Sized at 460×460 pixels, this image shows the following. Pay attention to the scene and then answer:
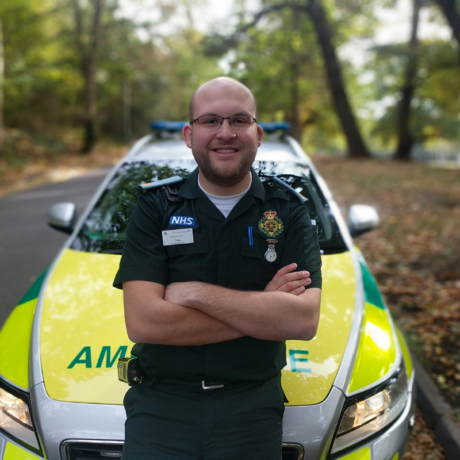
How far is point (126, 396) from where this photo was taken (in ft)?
5.83

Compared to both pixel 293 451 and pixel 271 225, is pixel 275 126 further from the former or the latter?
pixel 293 451

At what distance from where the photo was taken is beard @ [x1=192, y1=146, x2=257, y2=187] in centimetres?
178

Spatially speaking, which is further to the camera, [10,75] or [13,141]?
[13,141]

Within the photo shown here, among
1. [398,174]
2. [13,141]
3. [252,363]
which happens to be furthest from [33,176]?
[252,363]

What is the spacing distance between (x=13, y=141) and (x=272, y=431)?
A: 2186 centimetres

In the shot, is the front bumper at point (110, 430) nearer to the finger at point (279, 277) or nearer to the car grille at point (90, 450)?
the car grille at point (90, 450)

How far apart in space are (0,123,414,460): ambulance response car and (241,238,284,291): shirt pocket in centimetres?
4

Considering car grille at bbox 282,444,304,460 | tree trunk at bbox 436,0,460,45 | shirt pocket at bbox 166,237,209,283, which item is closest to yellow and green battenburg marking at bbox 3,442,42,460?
shirt pocket at bbox 166,237,209,283

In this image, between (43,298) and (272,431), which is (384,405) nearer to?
(272,431)

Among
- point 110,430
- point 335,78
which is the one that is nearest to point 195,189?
point 110,430

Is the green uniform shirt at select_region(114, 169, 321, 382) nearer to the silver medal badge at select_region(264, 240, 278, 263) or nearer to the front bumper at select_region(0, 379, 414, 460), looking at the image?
the silver medal badge at select_region(264, 240, 278, 263)

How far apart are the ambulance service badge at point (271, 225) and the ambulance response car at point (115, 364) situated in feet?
0.66

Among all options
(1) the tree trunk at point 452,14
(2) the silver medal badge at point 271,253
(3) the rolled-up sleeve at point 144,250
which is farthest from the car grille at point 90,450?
(1) the tree trunk at point 452,14

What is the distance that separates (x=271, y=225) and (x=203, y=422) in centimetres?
81
